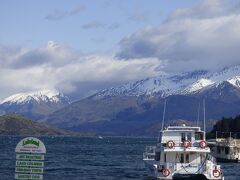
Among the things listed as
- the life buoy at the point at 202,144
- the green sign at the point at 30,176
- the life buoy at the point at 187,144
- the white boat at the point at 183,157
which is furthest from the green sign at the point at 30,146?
the life buoy at the point at 202,144

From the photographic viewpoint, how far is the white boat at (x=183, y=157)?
7438 centimetres

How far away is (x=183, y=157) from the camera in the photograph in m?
77.6

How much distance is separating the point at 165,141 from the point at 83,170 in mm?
24218

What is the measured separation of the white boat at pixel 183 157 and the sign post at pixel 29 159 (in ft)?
130

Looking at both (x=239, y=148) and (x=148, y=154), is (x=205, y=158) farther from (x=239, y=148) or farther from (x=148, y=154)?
(x=239, y=148)

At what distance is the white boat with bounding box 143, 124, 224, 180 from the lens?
7438cm

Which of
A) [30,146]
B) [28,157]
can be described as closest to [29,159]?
[28,157]

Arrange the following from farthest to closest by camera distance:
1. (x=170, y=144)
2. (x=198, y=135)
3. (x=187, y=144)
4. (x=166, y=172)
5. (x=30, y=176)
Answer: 1. (x=198, y=135)
2. (x=187, y=144)
3. (x=170, y=144)
4. (x=166, y=172)
5. (x=30, y=176)

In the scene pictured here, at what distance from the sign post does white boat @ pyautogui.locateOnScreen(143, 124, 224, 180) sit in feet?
130

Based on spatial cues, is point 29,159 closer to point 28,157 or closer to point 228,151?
point 28,157

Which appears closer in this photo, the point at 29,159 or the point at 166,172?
the point at 29,159

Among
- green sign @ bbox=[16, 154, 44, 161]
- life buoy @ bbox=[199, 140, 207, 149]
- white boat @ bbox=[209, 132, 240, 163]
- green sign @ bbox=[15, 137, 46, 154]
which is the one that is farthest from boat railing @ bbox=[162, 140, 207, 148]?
white boat @ bbox=[209, 132, 240, 163]

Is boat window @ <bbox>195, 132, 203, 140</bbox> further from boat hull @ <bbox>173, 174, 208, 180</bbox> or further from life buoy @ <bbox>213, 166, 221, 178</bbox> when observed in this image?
life buoy @ <bbox>213, 166, 221, 178</bbox>

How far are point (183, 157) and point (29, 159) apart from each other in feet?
142
